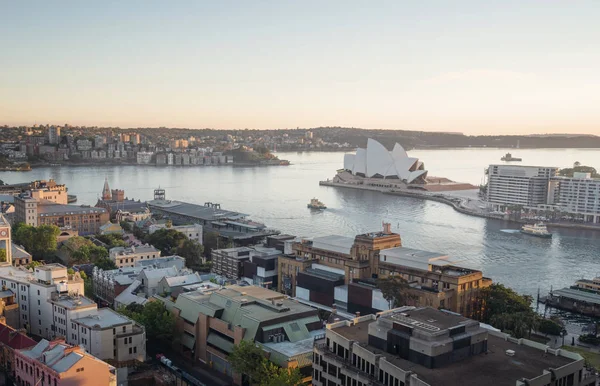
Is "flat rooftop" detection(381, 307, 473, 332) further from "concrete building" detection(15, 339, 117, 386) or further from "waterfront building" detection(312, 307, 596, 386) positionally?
"concrete building" detection(15, 339, 117, 386)

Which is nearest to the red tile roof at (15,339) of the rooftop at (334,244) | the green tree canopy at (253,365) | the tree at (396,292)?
A: the green tree canopy at (253,365)

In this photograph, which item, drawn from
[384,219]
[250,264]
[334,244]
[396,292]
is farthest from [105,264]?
[384,219]

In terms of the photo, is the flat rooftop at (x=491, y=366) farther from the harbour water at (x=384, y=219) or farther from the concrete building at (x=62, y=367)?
the harbour water at (x=384, y=219)

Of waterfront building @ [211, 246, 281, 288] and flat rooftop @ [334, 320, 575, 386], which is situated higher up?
flat rooftop @ [334, 320, 575, 386]

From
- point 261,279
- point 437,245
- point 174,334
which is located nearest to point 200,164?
point 437,245

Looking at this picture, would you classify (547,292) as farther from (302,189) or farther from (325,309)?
(302,189)

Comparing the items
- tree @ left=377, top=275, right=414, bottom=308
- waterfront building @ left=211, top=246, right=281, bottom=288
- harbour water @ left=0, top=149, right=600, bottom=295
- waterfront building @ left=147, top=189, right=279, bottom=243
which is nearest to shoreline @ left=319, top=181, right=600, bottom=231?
harbour water @ left=0, top=149, right=600, bottom=295
